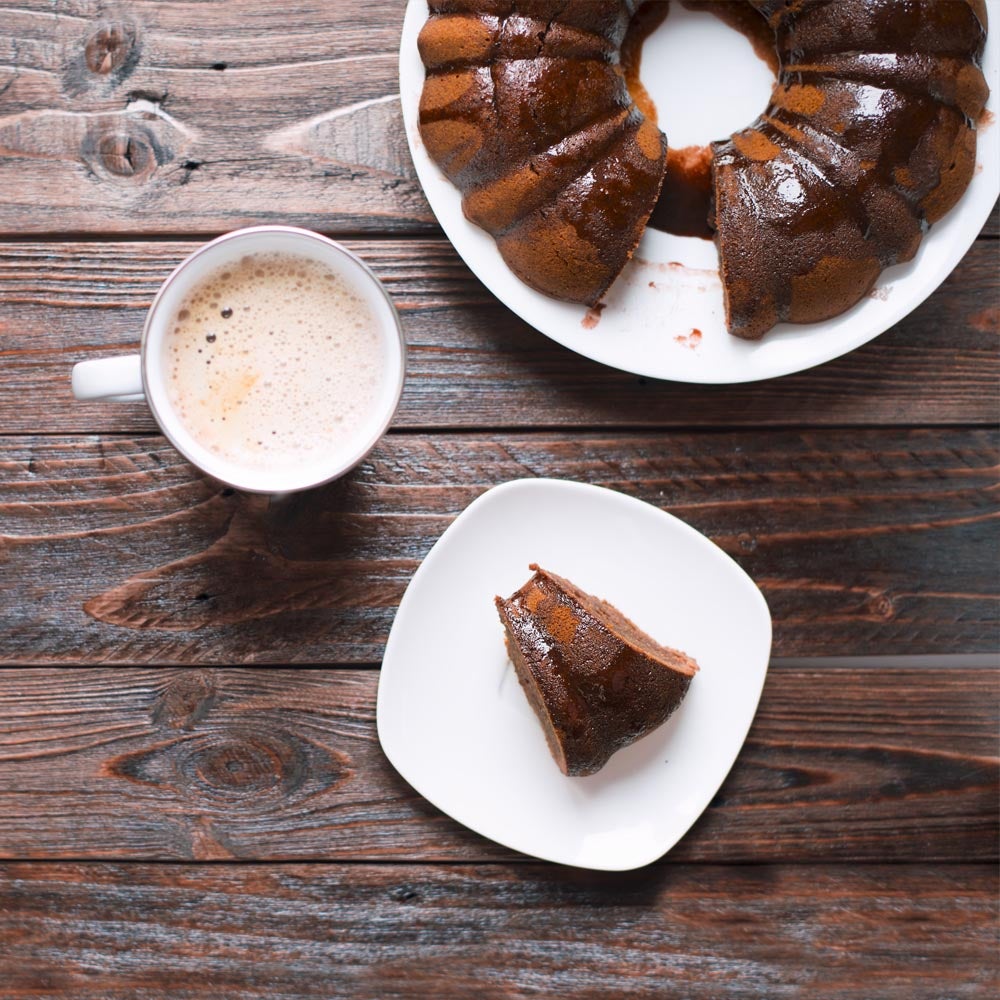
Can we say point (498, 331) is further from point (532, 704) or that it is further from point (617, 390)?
point (532, 704)

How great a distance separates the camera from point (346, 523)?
A: 4.66ft

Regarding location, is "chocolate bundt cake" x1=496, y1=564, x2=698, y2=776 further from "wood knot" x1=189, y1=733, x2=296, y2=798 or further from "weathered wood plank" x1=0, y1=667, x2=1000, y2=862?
"wood knot" x1=189, y1=733, x2=296, y2=798

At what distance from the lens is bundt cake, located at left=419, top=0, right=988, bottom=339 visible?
1242 millimetres

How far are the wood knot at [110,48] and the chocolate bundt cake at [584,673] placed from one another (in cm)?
96

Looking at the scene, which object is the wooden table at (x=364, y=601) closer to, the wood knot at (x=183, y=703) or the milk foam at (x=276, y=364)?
the wood knot at (x=183, y=703)

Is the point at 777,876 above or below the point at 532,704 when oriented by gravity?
below

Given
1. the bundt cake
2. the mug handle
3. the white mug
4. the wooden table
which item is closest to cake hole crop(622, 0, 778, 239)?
the bundt cake

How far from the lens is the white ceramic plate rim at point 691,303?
130 cm

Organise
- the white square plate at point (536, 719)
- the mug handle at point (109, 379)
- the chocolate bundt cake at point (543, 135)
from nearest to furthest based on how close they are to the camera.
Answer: the mug handle at point (109, 379) → the chocolate bundt cake at point (543, 135) → the white square plate at point (536, 719)

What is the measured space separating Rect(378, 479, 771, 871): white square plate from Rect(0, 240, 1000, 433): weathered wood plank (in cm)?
18

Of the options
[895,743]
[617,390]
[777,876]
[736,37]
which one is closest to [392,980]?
[777,876]

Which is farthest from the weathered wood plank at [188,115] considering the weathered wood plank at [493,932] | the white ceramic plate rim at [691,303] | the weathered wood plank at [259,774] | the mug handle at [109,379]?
the weathered wood plank at [493,932]

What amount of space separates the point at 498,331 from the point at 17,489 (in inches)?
30.0

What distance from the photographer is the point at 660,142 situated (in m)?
1.30
